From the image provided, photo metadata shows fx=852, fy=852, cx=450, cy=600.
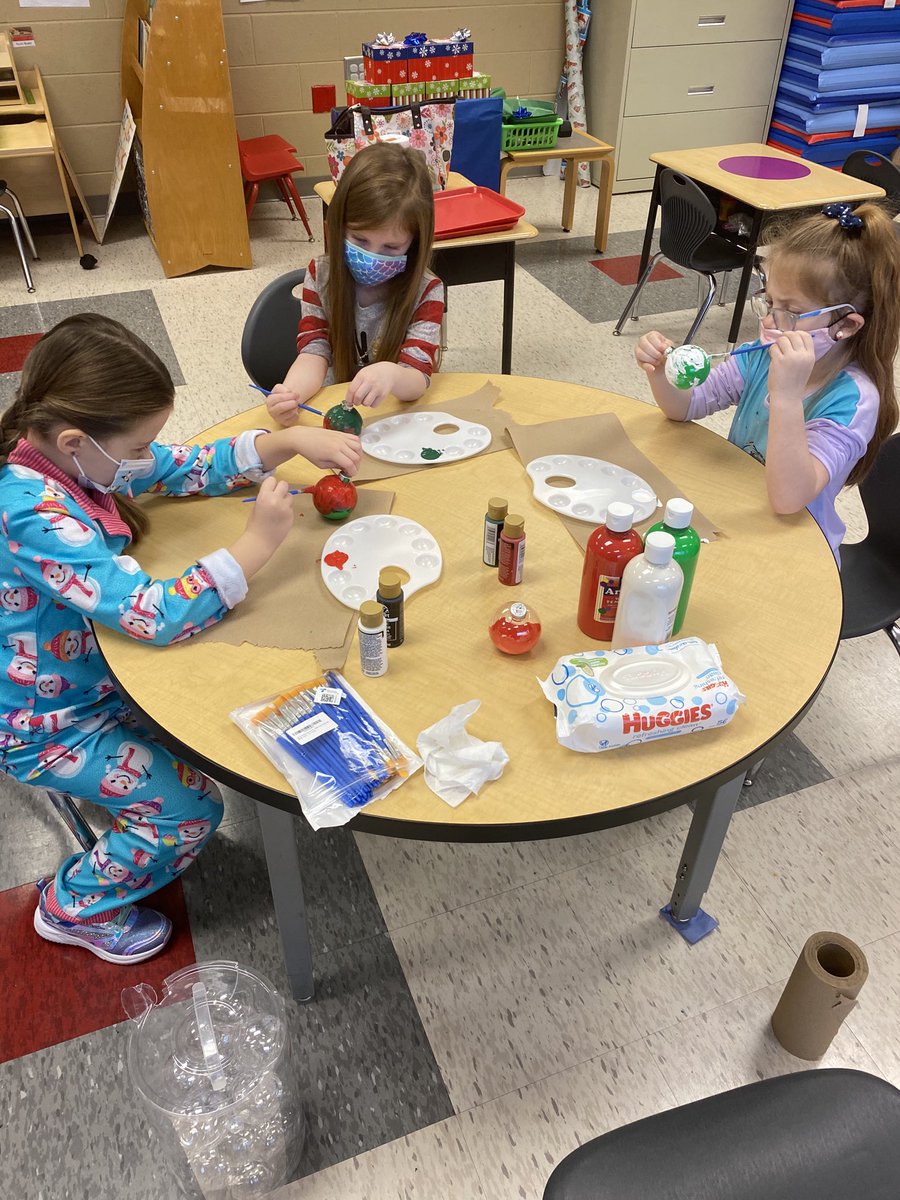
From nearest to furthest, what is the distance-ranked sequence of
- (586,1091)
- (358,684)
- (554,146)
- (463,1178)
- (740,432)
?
(358,684) → (463,1178) → (586,1091) → (740,432) → (554,146)

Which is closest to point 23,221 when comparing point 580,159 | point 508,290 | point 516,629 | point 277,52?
point 277,52

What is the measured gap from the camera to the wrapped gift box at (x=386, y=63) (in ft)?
9.44

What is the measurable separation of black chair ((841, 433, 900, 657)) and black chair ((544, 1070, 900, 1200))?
924mm

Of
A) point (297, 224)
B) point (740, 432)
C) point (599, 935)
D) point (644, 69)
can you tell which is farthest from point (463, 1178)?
point (644, 69)

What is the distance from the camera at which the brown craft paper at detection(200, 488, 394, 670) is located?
Result: 1177mm

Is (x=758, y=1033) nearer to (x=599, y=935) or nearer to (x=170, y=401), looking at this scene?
(x=599, y=935)

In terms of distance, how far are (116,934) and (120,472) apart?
2.76ft

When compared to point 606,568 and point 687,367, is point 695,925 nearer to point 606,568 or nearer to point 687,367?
point 606,568

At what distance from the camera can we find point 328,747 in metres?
1.02

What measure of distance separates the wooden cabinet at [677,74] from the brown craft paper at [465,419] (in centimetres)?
412

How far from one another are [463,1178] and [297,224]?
4802 mm

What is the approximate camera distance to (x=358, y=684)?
112 cm

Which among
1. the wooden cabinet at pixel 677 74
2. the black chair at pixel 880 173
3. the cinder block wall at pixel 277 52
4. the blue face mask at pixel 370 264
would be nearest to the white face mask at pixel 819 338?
the blue face mask at pixel 370 264

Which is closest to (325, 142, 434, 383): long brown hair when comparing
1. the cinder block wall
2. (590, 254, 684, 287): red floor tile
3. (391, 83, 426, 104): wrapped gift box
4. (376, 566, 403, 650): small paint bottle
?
(376, 566, 403, 650): small paint bottle
